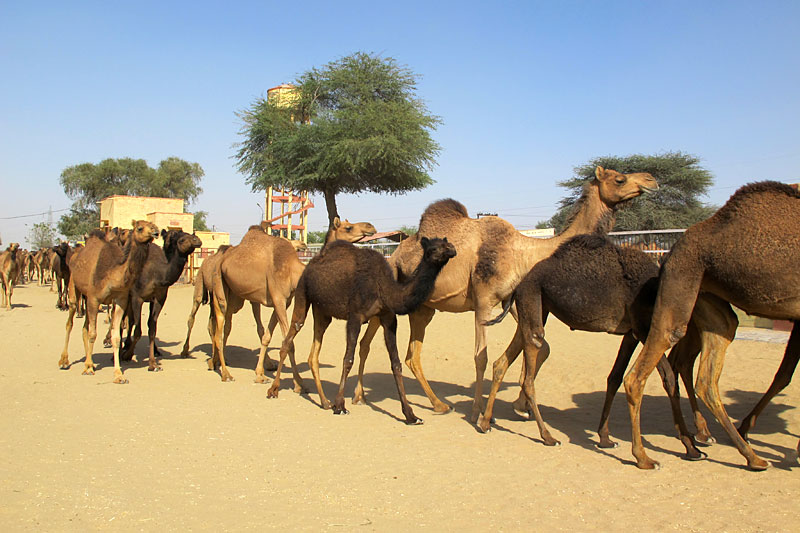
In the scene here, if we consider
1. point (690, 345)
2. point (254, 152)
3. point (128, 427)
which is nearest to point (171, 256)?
point (128, 427)

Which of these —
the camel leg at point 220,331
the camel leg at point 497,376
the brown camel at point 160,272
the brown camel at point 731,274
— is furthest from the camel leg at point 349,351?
the brown camel at point 160,272

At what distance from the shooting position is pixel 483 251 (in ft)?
25.7

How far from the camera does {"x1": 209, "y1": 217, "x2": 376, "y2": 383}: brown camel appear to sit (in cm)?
1005

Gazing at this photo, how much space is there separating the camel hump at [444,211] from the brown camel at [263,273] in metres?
1.88

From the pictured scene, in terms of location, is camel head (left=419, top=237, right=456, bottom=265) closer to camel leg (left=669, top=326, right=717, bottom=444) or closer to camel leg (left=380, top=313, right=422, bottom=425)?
camel leg (left=380, top=313, right=422, bottom=425)

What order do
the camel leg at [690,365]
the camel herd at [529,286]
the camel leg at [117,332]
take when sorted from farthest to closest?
the camel leg at [117,332] < the camel leg at [690,365] < the camel herd at [529,286]

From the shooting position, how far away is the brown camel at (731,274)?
5230 millimetres

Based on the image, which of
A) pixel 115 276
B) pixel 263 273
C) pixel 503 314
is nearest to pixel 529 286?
pixel 503 314

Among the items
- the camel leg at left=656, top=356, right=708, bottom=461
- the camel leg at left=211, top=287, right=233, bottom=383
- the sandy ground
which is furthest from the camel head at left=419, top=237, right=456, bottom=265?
the camel leg at left=211, top=287, right=233, bottom=383

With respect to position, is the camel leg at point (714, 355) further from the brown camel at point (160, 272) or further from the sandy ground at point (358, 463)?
the brown camel at point (160, 272)

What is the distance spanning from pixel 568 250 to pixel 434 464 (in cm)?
251

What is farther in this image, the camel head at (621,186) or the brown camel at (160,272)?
the brown camel at (160,272)

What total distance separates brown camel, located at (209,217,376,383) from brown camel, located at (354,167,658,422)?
205cm

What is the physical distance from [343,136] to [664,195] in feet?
63.3
